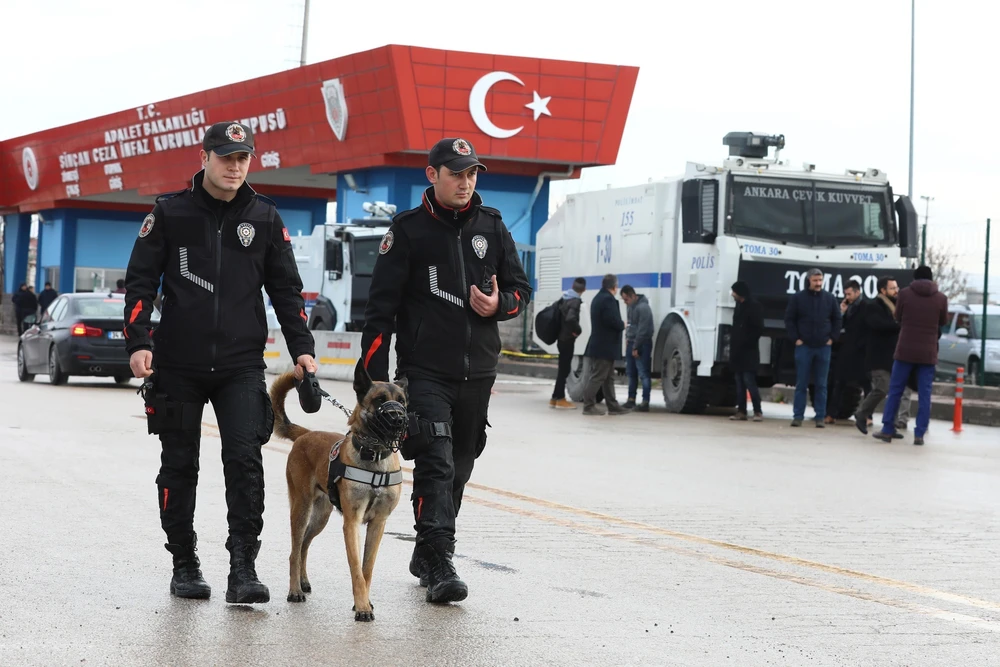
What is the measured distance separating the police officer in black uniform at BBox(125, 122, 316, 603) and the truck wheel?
14228 mm

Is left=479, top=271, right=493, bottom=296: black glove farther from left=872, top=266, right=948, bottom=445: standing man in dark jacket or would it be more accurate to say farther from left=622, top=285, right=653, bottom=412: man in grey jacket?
left=622, top=285, right=653, bottom=412: man in grey jacket

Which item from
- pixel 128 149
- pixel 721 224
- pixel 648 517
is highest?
pixel 128 149

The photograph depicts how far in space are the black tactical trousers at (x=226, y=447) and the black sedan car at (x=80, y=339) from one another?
50.8ft

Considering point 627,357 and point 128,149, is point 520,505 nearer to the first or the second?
point 627,357

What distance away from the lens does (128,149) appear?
5494cm

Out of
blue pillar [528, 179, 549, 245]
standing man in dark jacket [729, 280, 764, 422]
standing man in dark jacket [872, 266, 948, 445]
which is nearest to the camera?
standing man in dark jacket [872, 266, 948, 445]

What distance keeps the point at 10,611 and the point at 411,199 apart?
3500 cm

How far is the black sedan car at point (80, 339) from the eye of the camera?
22.0 m

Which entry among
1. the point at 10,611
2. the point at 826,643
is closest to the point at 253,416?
the point at 10,611

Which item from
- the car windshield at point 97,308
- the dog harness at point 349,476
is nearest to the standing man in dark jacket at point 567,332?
the car windshield at point 97,308

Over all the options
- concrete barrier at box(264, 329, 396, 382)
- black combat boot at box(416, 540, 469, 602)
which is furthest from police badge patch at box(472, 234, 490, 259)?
concrete barrier at box(264, 329, 396, 382)

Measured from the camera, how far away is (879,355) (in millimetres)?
18500

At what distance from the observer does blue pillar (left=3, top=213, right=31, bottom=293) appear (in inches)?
2589

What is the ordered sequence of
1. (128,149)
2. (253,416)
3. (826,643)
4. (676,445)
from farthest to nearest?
(128,149), (676,445), (253,416), (826,643)
